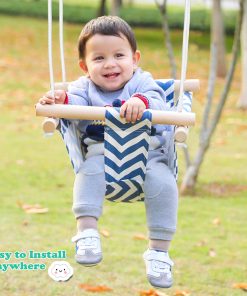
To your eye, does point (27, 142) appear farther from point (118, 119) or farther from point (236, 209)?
point (118, 119)

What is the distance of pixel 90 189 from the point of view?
340 cm

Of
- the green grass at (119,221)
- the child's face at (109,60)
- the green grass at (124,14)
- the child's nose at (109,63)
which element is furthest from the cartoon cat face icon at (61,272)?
the green grass at (124,14)

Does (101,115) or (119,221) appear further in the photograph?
(119,221)

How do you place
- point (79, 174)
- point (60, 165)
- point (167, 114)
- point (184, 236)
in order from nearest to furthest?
point (167, 114) < point (79, 174) < point (184, 236) < point (60, 165)

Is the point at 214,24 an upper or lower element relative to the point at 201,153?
upper

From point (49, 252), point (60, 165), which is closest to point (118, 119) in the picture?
point (49, 252)

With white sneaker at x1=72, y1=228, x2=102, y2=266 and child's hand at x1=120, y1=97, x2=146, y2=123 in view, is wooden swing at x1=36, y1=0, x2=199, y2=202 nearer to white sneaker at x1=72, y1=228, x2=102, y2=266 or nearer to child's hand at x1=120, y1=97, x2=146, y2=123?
child's hand at x1=120, y1=97, x2=146, y2=123

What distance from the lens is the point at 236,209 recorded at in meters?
7.31

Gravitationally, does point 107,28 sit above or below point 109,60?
above

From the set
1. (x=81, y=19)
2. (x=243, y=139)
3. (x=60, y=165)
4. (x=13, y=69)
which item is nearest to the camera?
(x=60, y=165)

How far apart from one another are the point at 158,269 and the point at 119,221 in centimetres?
335

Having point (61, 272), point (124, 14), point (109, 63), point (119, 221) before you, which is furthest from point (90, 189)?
point (124, 14)

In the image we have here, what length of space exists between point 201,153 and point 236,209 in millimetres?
755

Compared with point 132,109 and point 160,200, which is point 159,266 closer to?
point 160,200
